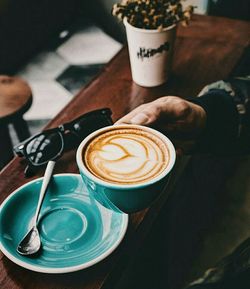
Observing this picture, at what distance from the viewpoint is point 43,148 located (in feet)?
3.84

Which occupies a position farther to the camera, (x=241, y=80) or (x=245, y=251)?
(x=241, y=80)

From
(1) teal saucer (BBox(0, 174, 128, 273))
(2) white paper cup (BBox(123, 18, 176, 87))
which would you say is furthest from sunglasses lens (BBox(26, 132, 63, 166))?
(2) white paper cup (BBox(123, 18, 176, 87))

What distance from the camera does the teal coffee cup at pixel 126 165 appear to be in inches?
31.2

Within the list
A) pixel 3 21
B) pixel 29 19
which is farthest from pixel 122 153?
pixel 29 19

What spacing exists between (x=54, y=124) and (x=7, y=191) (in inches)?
12.8

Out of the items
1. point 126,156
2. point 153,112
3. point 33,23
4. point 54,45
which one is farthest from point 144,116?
point 54,45

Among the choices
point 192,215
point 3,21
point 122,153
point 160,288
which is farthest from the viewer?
point 3,21

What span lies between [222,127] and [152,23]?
1.38 ft

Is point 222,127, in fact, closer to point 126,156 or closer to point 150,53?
point 150,53

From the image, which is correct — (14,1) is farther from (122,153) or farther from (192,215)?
(122,153)

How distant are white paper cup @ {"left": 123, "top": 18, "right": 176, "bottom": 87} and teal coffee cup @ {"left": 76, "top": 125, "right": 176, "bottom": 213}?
0.49 metres

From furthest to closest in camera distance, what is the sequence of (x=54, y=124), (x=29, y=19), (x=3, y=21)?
1. (x=29, y=19)
2. (x=3, y=21)
3. (x=54, y=124)

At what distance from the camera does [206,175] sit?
1.78 metres

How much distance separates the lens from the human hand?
3.72ft
